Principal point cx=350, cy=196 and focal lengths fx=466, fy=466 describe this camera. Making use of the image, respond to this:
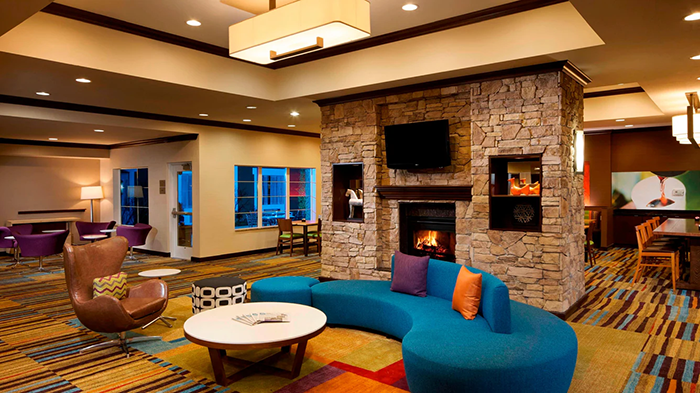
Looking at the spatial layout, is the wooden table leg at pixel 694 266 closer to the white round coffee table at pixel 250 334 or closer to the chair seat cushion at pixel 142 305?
the white round coffee table at pixel 250 334

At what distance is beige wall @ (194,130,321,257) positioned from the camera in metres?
9.45

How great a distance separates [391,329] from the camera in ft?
14.7

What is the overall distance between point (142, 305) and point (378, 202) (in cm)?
344

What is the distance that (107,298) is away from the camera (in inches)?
164

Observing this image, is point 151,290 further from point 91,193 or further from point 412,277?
point 91,193

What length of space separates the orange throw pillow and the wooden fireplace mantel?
1997 mm

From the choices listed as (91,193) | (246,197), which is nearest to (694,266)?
(246,197)

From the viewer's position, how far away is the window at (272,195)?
1041 cm

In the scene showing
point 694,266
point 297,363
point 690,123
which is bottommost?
point 297,363

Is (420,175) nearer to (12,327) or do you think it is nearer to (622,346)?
(622,346)

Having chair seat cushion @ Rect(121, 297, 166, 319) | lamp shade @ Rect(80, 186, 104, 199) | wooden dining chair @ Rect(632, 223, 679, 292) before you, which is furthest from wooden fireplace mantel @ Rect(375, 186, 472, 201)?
lamp shade @ Rect(80, 186, 104, 199)

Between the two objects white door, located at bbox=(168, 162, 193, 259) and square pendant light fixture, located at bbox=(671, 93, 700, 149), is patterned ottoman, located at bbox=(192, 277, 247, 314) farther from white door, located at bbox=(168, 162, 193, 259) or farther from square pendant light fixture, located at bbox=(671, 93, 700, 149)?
square pendant light fixture, located at bbox=(671, 93, 700, 149)

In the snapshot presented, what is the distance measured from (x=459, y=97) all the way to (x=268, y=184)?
6.06 m

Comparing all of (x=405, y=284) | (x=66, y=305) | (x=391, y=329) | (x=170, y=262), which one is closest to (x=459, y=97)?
(x=405, y=284)
